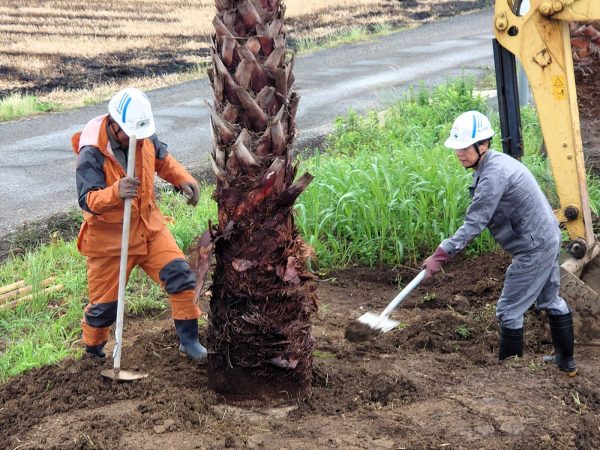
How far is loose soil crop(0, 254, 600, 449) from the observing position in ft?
17.4

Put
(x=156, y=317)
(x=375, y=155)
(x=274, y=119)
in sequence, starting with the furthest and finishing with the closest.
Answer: (x=375, y=155) < (x=156, y=317) < (x=274, y=119)

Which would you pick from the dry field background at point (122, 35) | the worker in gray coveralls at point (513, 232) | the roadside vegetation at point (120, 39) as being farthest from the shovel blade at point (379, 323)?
the dry field background at point (122, 35)

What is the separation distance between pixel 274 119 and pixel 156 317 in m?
2.68

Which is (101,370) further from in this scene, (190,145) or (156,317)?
(190,145)

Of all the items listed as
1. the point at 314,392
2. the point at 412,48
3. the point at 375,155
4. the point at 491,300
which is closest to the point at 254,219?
the point at 314,392

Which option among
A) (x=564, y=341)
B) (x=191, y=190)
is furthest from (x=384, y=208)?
(x=564, y=341)

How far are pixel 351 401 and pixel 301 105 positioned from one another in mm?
9853

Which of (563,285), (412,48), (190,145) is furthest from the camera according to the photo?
(412,48)

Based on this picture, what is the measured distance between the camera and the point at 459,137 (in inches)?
239

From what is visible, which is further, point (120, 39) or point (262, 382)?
point (120, 39)

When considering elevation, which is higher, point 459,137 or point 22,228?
point 459,137

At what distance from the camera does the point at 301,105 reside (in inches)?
600

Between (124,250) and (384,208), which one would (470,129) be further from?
(384,208)

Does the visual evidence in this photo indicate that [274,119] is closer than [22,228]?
Yes
